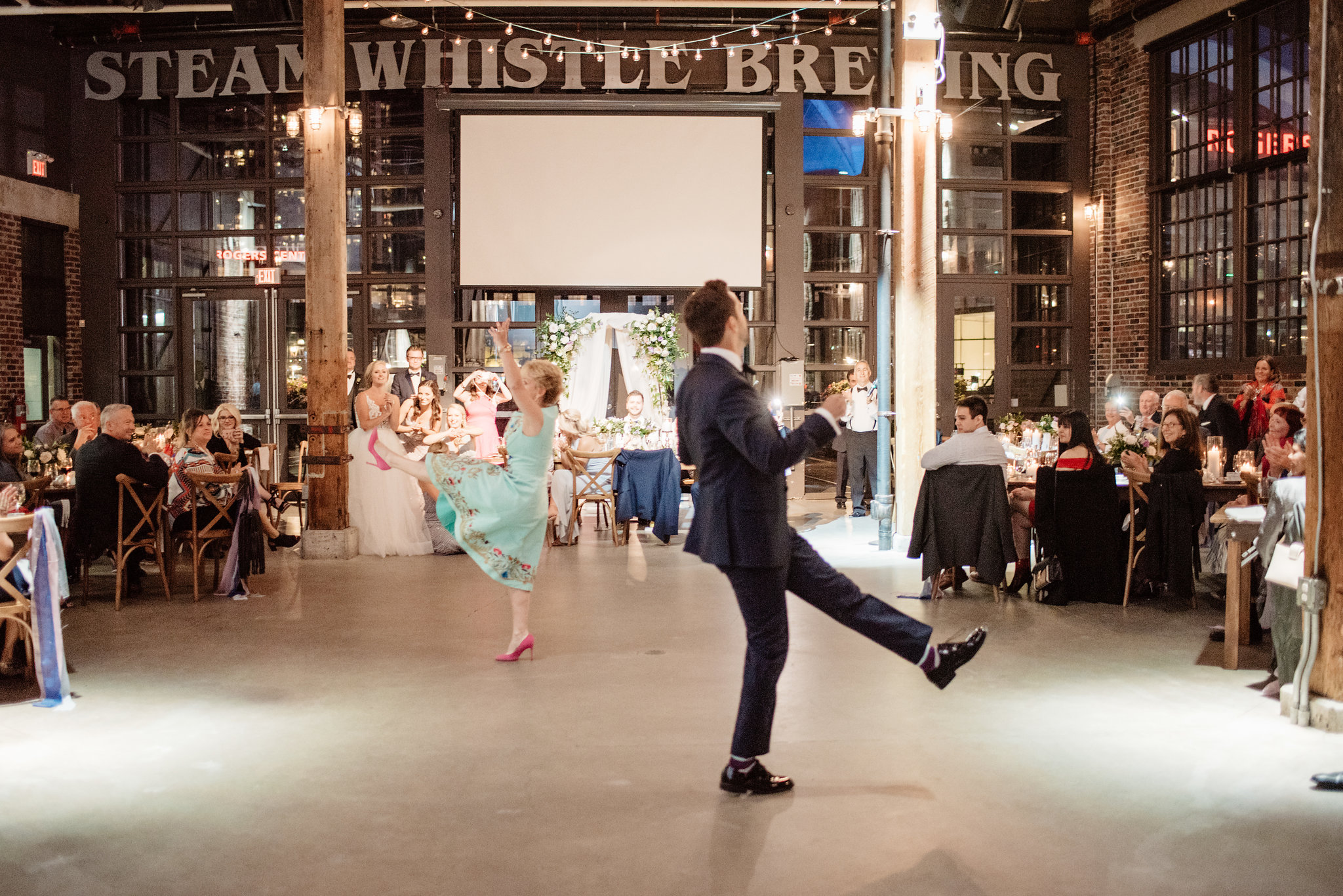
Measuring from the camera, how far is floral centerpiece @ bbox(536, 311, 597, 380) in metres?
11.6

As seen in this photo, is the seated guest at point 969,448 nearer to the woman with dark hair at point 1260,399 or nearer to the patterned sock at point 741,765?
the patterned sock at point 741,765

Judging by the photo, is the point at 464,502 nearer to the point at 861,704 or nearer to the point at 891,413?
the point at 861,704

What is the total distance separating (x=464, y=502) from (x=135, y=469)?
94.9 inches

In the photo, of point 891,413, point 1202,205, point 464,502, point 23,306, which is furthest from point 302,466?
point 1202,205

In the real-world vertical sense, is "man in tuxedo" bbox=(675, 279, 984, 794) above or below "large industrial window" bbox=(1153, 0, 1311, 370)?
below

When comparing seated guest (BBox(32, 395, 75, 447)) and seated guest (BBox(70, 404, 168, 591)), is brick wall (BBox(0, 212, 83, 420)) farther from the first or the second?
seated guest (BBox(70, 404, 168, 591))

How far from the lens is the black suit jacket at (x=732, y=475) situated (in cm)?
314

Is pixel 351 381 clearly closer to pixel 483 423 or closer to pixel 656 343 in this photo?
pixel 483 423

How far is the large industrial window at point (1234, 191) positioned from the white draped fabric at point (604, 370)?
5.45 meters

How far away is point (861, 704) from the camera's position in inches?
172

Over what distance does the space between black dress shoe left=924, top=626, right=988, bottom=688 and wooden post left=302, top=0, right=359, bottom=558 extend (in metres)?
5.94

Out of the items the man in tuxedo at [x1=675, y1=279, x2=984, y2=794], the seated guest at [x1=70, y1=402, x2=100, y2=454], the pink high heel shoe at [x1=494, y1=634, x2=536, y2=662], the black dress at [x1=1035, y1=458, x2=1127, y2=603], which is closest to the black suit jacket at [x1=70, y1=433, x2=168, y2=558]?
the seated guest at [x1=70, y1=402, x2=100, y2=454]

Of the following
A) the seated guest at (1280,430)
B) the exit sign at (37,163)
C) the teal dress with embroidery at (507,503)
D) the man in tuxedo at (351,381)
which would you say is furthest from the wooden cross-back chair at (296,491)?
the seated guest at (1280,430)

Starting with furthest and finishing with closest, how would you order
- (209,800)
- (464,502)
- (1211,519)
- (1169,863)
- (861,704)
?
1. (1211,519)
2. (464,502)
3. (861,704)
4. (209,800)
5. (1169,863)
